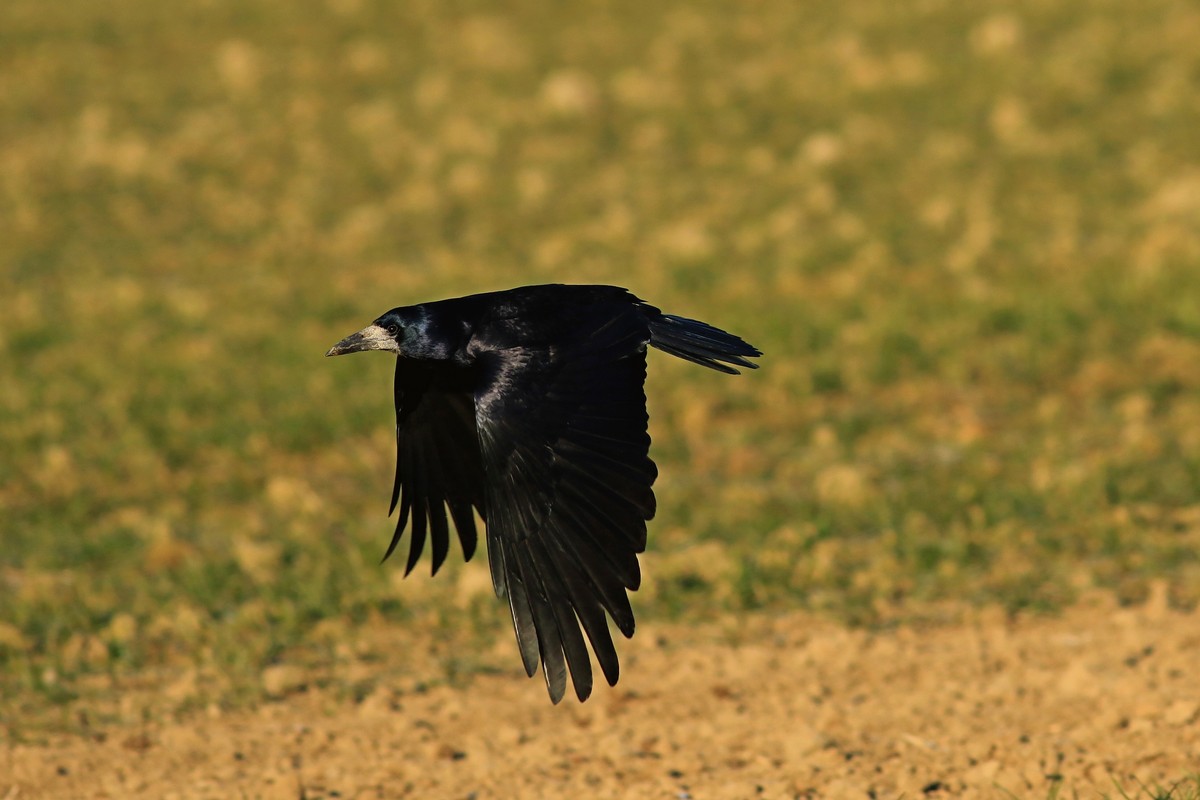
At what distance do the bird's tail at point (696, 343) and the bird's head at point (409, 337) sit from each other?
24.1 inches

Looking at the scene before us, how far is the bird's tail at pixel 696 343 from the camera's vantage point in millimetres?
4887

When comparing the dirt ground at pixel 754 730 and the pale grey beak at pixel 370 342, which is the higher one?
the pale grey beak at pixel 370 342

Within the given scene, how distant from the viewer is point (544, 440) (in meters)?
4.37

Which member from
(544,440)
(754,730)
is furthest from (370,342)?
(754,730)

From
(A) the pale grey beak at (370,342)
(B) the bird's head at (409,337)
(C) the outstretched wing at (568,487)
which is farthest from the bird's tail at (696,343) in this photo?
(A) the pale grey beak at (370,342)

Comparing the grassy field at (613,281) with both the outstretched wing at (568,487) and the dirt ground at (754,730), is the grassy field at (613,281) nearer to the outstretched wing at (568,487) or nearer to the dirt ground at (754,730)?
the dirt ground at (754,730)

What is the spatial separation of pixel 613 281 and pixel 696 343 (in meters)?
8.32

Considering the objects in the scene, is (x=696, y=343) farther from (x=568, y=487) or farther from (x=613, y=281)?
(x=613, y=281)

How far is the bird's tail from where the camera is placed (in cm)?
489

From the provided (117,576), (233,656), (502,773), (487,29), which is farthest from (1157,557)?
(487,29)

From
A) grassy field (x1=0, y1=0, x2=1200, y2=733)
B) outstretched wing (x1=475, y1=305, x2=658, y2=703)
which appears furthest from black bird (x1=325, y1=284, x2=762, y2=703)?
grassy field (x1=0, y1=0, x2=1200, y2=733)

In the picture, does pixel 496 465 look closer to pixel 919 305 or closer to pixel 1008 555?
pixel 1008 555

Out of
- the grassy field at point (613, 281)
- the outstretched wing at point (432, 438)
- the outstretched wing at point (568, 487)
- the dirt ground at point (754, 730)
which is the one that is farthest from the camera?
the grassy field at point (613, 281)

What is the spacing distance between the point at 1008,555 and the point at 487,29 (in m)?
15.8
